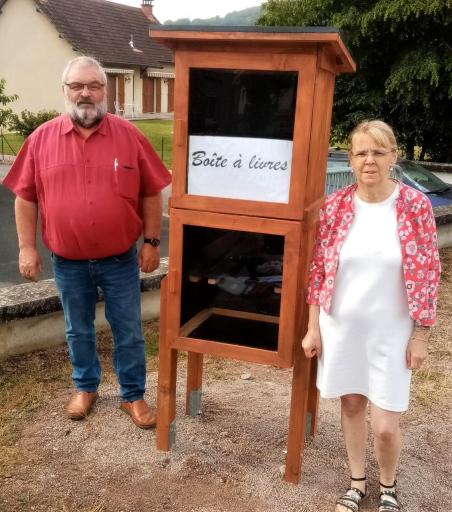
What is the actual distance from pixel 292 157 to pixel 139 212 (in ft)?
3.75

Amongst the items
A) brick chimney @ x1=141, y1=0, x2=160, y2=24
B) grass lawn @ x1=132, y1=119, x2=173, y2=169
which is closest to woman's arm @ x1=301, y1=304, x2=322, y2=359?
grass lawn @ x1=132, y1=119, x2=173, y2=169

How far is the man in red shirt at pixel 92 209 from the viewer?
9.78 ft

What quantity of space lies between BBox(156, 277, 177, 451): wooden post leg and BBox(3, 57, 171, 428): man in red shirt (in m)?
0.27

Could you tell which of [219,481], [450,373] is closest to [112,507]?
[219,481]

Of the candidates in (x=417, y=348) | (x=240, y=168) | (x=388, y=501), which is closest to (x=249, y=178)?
(x=240, y=168)

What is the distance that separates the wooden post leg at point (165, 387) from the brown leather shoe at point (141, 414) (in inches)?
9.6

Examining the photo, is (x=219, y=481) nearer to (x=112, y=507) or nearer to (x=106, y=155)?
(x=112, y=507)

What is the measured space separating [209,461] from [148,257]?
46.7 inches

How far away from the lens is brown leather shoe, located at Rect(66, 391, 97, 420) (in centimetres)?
341

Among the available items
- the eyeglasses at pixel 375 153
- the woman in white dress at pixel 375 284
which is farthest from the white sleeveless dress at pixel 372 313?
the eyeglasses at pixel 375 153

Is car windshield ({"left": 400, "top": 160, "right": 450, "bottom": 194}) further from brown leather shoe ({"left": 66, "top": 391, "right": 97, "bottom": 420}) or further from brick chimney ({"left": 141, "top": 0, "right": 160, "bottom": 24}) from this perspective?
brick chimney ({"left": 141, "top": 0, "right": 160, "bottom": 24})

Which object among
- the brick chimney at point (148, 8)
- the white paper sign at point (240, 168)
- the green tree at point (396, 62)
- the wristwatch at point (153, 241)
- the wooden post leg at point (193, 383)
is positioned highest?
the brick chimney at point (148, 8)

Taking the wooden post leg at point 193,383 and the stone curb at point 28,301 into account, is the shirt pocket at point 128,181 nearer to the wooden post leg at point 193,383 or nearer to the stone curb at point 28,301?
the wooden post leg at point 193,383

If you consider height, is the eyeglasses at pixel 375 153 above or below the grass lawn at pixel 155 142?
above
